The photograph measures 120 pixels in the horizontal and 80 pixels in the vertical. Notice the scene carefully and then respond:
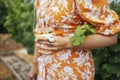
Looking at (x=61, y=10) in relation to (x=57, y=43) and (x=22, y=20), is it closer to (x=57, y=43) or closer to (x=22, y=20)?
(x=57, y=43)

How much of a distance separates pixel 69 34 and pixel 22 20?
5345 millimetres

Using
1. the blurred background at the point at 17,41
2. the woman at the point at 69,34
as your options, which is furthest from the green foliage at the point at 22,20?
the woman at the point at 69,34

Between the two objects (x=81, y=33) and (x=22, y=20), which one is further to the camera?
(x=22, y=20)

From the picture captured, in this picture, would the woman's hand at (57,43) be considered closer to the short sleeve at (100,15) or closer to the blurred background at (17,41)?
the short sleeve at (100,15)

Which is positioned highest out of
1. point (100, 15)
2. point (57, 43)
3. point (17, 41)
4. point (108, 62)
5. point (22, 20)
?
point (100, 15)

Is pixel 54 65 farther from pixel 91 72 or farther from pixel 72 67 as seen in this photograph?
pixel 91 72

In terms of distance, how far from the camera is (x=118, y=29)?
1.85 metres

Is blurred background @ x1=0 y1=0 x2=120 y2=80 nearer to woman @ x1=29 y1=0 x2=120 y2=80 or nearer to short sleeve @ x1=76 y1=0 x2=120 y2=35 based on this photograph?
woman @ x1=29 y1=0 x2=120 y2=80

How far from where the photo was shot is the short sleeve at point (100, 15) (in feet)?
6.04

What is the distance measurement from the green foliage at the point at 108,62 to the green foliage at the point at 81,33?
773 millimetres

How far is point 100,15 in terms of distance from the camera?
1866 mm

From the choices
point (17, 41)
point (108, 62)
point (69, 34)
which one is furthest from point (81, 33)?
point (17, 41)

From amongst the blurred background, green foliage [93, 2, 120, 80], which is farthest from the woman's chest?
the blurred background

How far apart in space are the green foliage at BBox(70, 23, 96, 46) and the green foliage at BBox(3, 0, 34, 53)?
4578 mm
